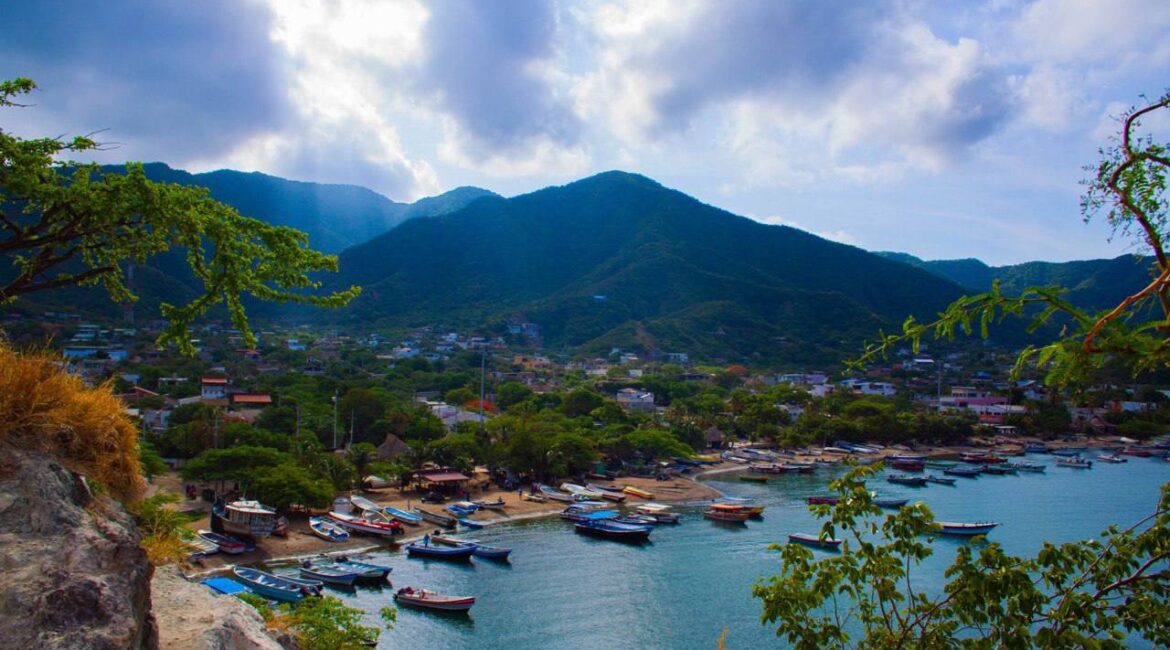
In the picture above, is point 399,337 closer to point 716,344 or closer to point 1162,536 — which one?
point 716,344

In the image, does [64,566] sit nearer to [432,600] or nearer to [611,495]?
[432,600]

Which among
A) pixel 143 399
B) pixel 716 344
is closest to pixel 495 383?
pixel 143 399

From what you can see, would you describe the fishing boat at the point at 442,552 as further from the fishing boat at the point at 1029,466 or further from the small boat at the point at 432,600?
the fishing boat at the point at 1029,466

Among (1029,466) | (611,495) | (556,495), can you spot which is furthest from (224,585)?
(1029,466)

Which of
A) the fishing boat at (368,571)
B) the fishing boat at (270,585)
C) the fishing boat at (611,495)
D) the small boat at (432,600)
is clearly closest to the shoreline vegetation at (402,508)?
the fishing boat at (611,495)

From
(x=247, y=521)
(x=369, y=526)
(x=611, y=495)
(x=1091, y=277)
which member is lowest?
(x=611, y=495)
